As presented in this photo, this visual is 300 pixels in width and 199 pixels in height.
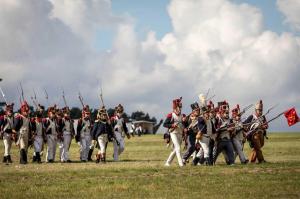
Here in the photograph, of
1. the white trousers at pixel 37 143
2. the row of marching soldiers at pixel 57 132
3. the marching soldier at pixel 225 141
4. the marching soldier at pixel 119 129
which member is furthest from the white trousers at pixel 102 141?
the marching soldier at pixel 225 141

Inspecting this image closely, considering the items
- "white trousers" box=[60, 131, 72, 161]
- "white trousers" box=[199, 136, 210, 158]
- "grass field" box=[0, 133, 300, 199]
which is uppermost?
"white trousers" box=[60, 131, 72, 161]

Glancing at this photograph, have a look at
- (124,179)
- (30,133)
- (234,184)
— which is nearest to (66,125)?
(30,133)

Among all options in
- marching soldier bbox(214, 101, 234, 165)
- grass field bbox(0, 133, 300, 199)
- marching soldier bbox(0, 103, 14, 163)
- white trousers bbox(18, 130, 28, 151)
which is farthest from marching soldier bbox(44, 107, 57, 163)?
marching soldier bbox(214, 101, 234, 165)

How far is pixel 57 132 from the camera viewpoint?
25.6 m

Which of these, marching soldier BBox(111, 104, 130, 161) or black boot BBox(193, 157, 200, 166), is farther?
marching soldier BBox(111, 104, 130, 161)

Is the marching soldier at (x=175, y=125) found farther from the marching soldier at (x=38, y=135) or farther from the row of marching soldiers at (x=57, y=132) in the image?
the marching soldier at (x=38, y=135)

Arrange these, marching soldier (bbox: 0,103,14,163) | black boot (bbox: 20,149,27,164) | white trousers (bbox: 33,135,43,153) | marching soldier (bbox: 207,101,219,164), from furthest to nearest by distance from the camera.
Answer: white trousers (bbox: 33,135,43,153), marching soldier (bbox: 0,103,14,163), black boot (bbox: 20,149,27,164), marching soldier (bbox: 207,101,219,164)

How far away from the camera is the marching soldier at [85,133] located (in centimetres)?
2616

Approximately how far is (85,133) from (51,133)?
5.43 feet

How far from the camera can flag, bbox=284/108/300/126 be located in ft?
71.9

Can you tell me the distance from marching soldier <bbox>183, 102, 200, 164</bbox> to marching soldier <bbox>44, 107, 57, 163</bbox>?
682 cm

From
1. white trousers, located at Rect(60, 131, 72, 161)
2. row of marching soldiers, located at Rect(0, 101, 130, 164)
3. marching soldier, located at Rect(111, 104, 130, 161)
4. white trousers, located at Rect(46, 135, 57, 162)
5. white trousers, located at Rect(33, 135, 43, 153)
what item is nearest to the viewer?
row of marching soldiers, located at Rect(0, 101, 130, 164)

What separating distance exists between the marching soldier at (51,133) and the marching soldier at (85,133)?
115 centimetres

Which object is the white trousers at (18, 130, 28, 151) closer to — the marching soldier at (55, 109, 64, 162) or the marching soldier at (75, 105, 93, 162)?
the marching soldier at (55, 109, 64, 162)
